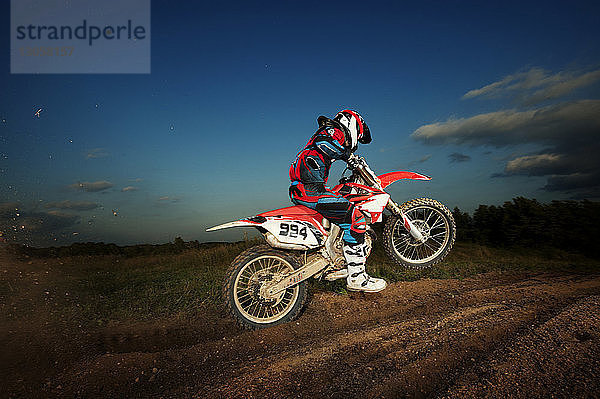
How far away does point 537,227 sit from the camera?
12.7 metres

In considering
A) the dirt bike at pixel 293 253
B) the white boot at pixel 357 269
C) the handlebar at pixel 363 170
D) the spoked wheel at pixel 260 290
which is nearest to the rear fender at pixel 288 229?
the dirt bike at pixel 293 253

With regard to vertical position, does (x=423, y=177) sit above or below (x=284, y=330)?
above

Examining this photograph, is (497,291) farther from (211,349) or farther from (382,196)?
(211,349)

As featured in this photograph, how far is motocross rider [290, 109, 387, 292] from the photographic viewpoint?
5.70 m

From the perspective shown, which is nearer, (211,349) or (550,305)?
(211,349)

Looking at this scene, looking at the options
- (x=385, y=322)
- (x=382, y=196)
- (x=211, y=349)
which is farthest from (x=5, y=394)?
(x=382, y=196)

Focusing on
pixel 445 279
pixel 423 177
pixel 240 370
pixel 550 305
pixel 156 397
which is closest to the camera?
pixel 156 397

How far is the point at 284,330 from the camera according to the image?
5.13 m

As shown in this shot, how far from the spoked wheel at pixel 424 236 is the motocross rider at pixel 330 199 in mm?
1180

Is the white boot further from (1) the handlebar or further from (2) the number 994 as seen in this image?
(1) the handlebar

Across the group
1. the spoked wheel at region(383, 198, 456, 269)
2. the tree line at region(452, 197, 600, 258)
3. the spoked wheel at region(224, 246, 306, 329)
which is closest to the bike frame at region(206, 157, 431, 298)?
the spoked wheel at region(224, 246, 306, 329)

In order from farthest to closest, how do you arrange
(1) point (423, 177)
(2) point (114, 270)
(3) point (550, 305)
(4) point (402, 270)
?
(2) point (114, 270) < (4) point (402, 270) < (1) point (423, 177) < (3) point (550, 305)

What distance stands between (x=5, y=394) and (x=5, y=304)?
14.2 ft

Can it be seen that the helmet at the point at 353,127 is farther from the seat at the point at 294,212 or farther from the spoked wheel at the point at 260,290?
the spoked wheel at the point at 260,290
